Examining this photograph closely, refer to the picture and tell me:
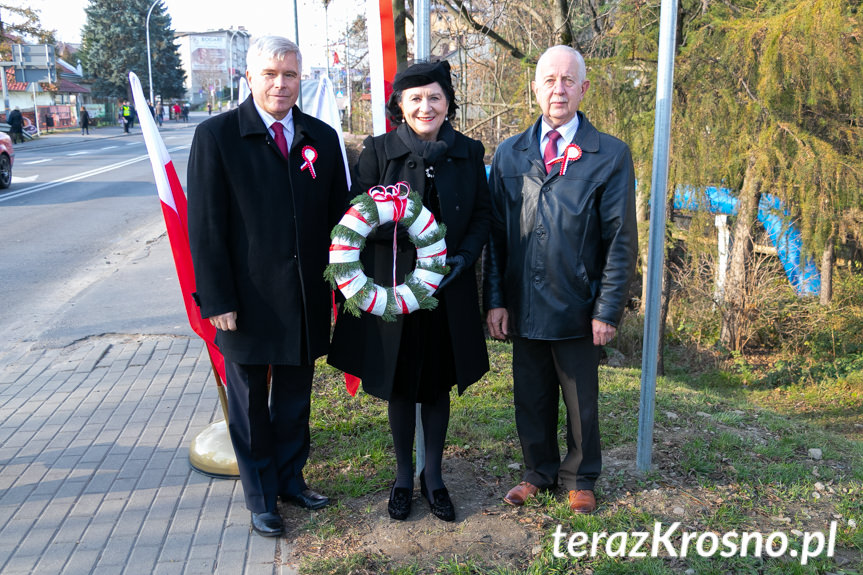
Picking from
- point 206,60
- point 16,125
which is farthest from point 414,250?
point 206,60

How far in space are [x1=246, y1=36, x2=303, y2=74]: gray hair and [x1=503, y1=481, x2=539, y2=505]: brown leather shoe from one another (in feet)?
7.29

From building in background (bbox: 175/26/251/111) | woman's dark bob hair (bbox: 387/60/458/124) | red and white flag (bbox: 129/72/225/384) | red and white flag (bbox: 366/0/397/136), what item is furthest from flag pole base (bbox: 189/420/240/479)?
building in background (bbox: 175/26/251/111)

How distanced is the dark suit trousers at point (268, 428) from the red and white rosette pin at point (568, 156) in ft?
4.81

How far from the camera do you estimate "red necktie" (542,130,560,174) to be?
3.31 meters

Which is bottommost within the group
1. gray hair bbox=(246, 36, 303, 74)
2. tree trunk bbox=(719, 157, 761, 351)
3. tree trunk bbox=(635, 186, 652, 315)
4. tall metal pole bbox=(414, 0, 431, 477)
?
tree trunk bbox=(719, 157, 761, 351)

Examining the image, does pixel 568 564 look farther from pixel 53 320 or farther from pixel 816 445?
Result: pixel 53 320

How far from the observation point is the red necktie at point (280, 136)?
3.24 m

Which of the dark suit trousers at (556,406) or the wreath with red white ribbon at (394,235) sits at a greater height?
the wreath with red white ribbon at (394,235)

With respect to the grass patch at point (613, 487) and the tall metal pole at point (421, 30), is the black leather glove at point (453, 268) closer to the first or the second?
the tall metal pole at point (421, 30)

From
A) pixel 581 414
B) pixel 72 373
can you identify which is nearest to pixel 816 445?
pixel 581 414

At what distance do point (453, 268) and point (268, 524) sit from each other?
1.42 metres

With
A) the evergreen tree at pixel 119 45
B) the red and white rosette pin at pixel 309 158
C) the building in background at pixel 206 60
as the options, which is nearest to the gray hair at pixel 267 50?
the red and white rosette pin at pixel 309 158

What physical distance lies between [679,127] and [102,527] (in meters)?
5.11

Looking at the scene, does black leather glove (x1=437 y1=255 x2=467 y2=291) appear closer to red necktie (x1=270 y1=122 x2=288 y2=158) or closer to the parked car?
red necktie (x1=270 y1=122 x2=288 y2=158)
